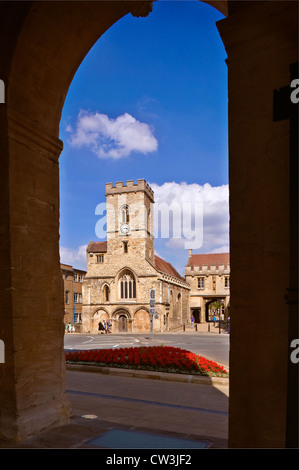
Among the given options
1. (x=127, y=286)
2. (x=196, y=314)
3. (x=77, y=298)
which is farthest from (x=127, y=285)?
(x=196, y=314)

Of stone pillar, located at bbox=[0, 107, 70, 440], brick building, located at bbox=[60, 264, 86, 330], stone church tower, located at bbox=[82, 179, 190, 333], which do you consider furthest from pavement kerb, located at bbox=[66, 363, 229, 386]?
brick building, located at bbox=[60, 264, 86, 330]

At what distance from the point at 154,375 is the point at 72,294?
41.6m

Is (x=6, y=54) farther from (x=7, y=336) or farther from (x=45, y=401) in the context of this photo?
(x=45, y=401)

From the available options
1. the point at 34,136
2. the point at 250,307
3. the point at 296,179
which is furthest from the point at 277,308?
the point at 34,136

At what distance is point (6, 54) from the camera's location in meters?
3.99

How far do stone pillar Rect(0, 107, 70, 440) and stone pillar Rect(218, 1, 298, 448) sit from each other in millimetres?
2405

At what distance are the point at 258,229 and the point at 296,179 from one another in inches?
16.4

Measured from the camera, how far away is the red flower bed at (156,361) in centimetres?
895

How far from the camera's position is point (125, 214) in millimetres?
44750

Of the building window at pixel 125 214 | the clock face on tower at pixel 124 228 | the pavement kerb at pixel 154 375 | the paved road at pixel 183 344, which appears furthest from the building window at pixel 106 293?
the pavement kerb at pixel 154 375

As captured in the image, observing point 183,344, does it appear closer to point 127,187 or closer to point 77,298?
point 127,187

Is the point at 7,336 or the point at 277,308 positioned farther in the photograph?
the point at 7,336

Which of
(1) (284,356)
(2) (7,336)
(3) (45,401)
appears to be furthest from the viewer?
(3) (45,401)
